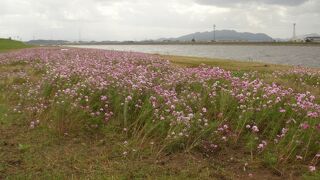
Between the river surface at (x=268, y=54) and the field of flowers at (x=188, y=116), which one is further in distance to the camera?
→ the river surface at (x=268, y=54)

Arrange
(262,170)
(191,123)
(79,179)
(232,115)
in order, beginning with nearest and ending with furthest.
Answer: (79,179) → (262,170) → (191,123) → (232,115)

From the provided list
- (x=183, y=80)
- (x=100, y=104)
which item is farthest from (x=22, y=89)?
(x=183, y=80)

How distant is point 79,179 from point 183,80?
5.33m

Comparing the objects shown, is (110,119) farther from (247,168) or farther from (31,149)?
(247,168)

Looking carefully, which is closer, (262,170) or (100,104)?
(262,170)

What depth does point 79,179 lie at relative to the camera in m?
6.06

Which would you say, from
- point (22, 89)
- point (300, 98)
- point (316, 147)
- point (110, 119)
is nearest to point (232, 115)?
point (300, 98)

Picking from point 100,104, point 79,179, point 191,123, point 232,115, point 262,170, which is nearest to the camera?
point 79,179

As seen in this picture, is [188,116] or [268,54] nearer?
[188,116]

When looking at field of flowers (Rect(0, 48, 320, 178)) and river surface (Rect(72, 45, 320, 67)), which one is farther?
river surface (Rect(72, 45, 320, 67))

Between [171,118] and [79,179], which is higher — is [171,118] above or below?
above

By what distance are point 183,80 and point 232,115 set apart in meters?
2.50

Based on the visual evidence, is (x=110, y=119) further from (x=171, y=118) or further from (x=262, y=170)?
(x=262, y=170)

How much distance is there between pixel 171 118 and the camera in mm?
7641
